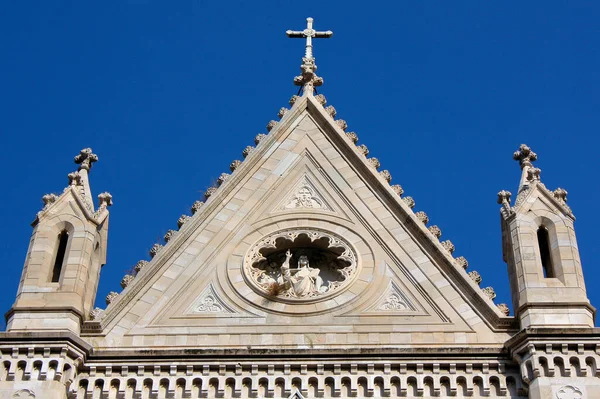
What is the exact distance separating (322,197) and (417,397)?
15.9 ft

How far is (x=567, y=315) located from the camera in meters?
21.5

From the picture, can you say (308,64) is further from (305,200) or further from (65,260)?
(65,260)

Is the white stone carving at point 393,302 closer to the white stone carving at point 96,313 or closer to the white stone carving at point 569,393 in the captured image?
the white stone carving at point 569,393

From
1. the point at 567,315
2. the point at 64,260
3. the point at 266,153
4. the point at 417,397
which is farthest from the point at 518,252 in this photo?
the point at 64,260

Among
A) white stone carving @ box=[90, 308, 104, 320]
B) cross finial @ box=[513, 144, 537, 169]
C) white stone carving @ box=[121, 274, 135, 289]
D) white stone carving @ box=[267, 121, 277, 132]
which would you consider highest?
white stone carving @ box=[267, 121, 277, 132]

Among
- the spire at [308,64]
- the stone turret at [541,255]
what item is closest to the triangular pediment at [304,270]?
the stone turret at [541,255]

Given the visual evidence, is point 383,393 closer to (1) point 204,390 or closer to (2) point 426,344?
(2) point 426,344

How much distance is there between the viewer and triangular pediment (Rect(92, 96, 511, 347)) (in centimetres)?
2198

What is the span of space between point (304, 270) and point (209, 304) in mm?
1697

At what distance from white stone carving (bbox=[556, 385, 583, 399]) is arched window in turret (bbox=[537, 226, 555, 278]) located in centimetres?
249

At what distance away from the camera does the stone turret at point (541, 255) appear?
2156 centimetres

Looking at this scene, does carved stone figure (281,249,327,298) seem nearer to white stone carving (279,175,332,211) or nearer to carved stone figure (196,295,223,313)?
white stone carving (279,175,332,211)

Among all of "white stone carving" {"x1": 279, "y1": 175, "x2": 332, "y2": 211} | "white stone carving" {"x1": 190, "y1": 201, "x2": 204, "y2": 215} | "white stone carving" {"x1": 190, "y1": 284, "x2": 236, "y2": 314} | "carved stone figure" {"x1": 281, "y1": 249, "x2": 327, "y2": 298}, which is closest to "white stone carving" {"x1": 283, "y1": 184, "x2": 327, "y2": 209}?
"white stone carving" {"x1": 279, "y1": 175, "x2": 332, "y2": 211}

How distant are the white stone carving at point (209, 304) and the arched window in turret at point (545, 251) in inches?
195
